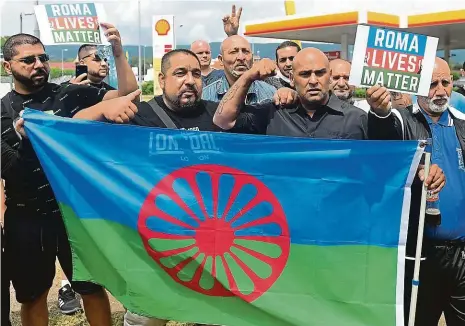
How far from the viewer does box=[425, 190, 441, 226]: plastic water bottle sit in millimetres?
3150

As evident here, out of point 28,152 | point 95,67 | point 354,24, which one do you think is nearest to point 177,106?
point 28,152

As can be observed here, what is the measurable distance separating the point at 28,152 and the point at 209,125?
1197 mm

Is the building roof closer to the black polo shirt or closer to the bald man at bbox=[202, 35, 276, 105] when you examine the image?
the bald man at bbox=[202, 35, 276, 105]

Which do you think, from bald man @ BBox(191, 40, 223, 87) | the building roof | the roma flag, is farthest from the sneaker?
the building roof

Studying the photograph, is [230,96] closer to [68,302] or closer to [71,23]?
[71,23]

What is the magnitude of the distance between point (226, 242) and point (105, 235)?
2.37ft

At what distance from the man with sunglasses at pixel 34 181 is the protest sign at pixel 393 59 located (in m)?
1.40

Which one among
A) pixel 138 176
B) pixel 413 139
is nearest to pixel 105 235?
pixel 138 176

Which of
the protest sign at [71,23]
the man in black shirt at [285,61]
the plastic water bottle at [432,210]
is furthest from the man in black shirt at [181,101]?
the man in black shirt at [285,61]

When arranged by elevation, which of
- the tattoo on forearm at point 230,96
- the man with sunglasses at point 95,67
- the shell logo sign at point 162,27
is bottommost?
the tattoo on forearm at point 230,96

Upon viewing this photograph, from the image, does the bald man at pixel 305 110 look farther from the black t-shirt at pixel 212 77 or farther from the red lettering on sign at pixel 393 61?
the black t-shirt at pixel 212 77

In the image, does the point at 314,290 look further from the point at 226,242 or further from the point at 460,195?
the point at 460,195

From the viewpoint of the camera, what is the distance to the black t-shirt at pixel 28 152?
3748 millimetres

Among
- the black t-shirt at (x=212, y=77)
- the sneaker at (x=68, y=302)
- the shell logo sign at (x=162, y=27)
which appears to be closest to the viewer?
the sneaker at (x=68, y=302)
